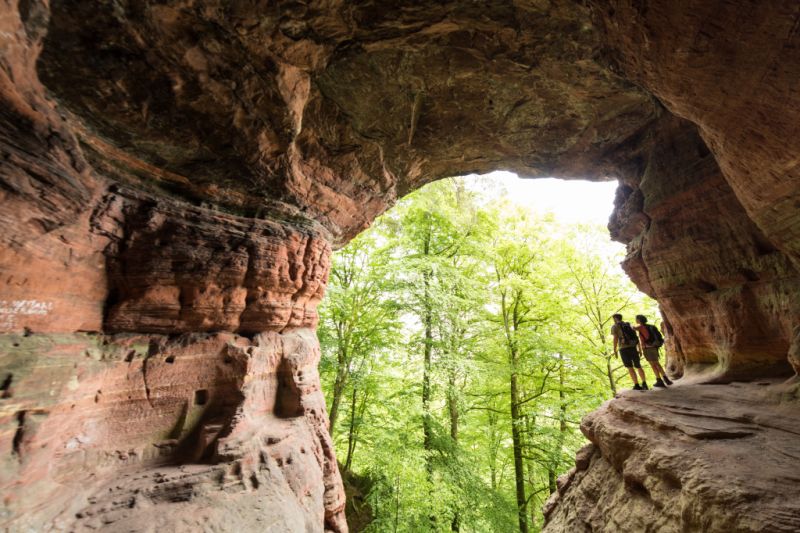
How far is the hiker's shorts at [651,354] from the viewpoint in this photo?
6.74 metres

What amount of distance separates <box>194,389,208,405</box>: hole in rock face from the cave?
0.11 ft

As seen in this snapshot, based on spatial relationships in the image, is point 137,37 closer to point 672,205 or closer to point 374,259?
point 374,259

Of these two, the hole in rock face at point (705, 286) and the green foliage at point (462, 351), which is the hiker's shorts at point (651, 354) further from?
the green foliage at point (462, 351)

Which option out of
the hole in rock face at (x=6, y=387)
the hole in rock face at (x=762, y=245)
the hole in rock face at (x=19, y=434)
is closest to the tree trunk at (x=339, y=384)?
the hole in rock face at (x=19, y=434)

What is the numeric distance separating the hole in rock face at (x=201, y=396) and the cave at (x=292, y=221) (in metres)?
0.03

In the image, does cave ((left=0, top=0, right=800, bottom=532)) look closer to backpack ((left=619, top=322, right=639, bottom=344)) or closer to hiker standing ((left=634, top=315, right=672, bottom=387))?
hiker standing ((left=634, top=315, right=672, bottom=387))

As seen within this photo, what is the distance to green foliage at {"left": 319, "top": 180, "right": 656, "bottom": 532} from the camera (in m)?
9.70

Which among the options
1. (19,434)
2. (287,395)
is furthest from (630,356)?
(19,434)

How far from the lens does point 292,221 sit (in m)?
7.27

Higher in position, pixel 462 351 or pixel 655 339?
pixel 655 339

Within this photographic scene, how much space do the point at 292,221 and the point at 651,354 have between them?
28.1ft

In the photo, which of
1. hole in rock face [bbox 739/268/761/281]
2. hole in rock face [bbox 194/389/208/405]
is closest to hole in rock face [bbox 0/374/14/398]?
hole in rock face [bbox 194/389/208/405]

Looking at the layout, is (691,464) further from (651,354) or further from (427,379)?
(427,379)

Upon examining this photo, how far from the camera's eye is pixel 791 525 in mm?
2652
